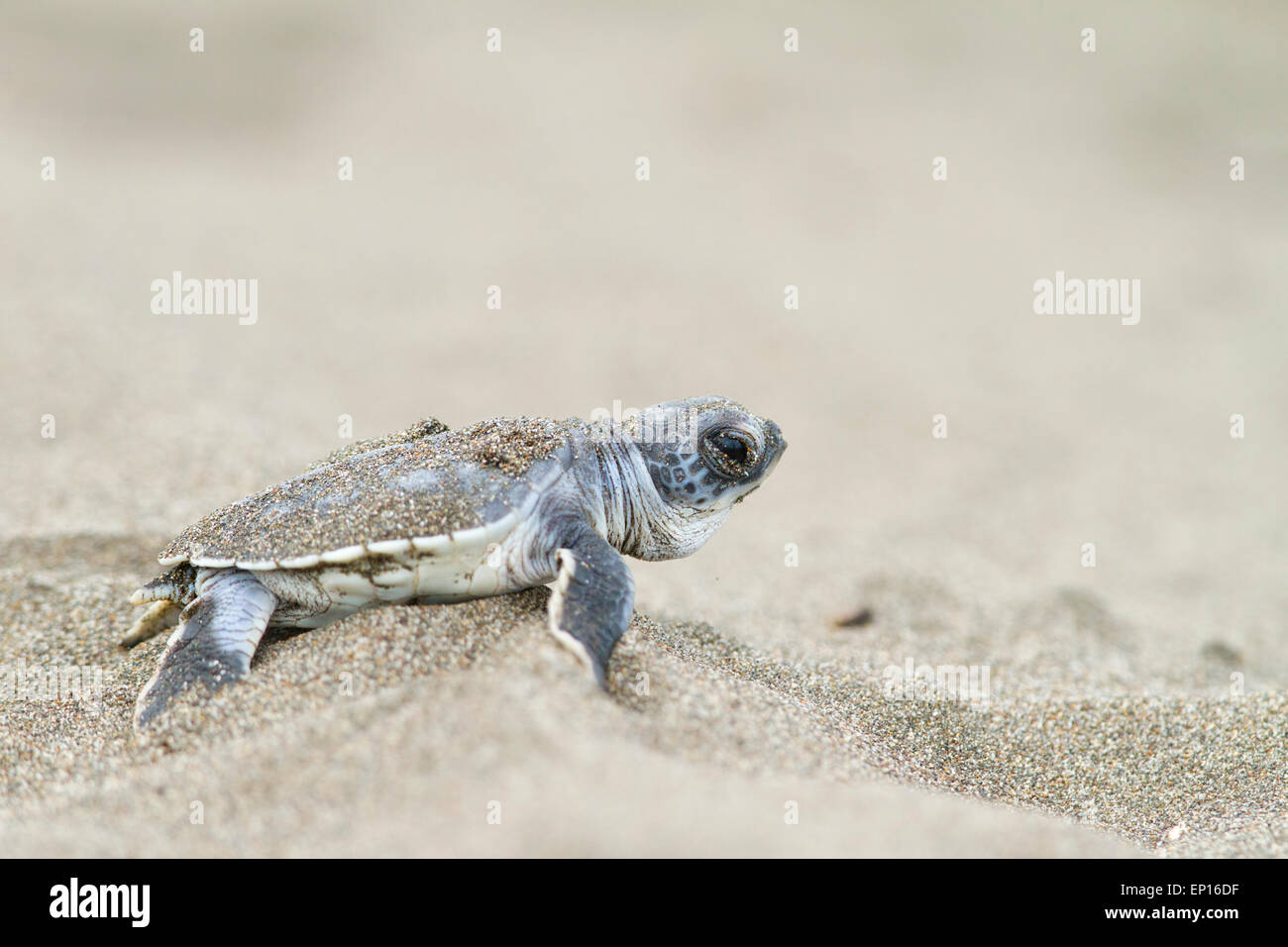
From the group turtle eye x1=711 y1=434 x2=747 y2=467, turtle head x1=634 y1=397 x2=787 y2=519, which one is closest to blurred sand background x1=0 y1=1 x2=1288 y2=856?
turtle head x1=634 y1=397 x2=787 y2=519

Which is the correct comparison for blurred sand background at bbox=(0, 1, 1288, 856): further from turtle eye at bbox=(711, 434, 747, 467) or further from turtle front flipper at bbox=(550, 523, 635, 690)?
turtle eye at bbox=(711, 434, 747, 467)

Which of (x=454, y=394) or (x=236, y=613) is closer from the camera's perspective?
(x=236, y=613)

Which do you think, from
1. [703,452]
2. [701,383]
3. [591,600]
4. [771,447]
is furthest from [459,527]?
[701,383]

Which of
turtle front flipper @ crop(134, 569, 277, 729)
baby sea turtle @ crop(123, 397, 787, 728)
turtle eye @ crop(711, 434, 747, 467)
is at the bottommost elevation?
turtle front flipper @ crop(134, 569, 277, 729)

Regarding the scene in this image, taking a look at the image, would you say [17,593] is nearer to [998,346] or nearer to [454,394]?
[454,394]

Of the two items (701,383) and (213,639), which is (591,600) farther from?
(701,383)

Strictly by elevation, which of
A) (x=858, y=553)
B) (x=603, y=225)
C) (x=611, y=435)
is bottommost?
(x=858, y=553)

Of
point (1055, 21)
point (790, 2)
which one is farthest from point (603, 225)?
point (1055, 21)
